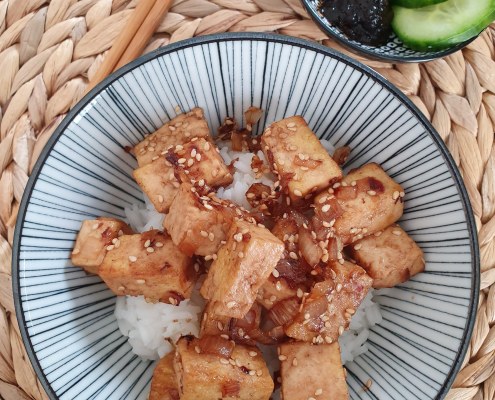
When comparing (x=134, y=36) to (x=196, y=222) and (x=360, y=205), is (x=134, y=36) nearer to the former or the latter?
(x=196, y=222)

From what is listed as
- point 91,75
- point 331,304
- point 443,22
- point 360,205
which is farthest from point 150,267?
point 443,22

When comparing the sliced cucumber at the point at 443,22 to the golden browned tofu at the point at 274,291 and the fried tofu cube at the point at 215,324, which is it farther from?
the fried tofu cube at the point at 215,324

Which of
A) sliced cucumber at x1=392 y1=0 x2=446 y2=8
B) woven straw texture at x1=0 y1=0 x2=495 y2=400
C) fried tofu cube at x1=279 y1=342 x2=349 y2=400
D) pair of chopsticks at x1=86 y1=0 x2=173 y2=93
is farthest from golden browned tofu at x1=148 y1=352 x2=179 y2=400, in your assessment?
sliced cucumber at x1=392 y1=0 x2=446 y2=8

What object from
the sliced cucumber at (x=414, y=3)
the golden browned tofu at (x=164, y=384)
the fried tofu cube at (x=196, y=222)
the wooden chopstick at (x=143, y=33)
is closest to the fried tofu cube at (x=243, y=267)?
the fried tofu cube at (x=196, y=222)

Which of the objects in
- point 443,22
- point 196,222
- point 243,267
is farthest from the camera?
point 443,22

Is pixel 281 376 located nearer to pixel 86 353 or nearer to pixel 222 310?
pixel 222 310

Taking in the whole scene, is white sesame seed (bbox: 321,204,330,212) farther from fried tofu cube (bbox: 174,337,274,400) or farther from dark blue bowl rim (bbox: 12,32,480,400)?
fried tofu cube (bbox: 174,337,274,400)
